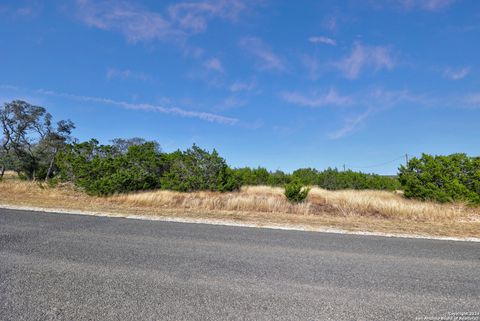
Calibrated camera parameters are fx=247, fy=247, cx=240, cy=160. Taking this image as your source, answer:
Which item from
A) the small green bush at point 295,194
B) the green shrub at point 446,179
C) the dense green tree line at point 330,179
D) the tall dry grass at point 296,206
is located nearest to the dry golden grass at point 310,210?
A: the tall dry grass at point 296,206

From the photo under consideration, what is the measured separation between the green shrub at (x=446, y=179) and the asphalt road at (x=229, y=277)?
8941 mm

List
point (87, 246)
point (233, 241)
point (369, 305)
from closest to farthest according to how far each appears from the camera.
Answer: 1. point (369, 305)
2. point (87, 246)
3. point (233, 241)

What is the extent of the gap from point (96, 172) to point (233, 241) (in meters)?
15.1

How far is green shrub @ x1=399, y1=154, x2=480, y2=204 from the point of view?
42.3 ft

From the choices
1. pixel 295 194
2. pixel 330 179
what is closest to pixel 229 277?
pixel 295 194

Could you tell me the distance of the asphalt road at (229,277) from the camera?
9.37 ft

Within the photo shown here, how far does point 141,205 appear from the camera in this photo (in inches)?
514

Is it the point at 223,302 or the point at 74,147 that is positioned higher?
the point at 74,147

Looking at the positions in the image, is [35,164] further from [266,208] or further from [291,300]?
[291,300]

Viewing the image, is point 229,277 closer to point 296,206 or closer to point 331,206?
point 296,206

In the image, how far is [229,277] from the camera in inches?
150

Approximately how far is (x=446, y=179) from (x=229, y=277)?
14.9 m

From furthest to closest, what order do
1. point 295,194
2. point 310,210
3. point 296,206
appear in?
point 295,194 < point 296,206 < point 310,210

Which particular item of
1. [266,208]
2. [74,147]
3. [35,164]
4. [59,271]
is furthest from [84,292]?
[35,164]
